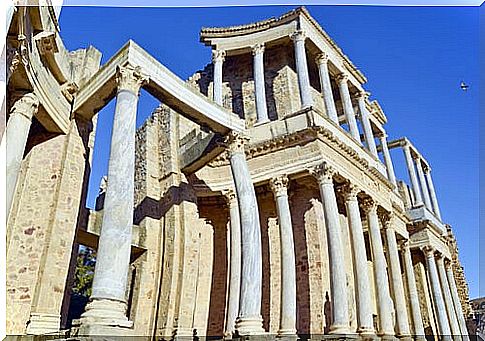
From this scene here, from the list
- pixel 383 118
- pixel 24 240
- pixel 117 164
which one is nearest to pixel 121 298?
pixel 117 164

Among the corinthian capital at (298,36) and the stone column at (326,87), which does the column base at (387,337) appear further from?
the corinthian capital at (298,36)

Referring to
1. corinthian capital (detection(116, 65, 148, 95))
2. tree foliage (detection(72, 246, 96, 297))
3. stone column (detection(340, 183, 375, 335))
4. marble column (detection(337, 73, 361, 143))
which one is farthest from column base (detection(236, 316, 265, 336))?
tree foliage (detection(72, 246, 96, 297))

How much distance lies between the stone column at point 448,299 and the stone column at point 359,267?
7.02 meters

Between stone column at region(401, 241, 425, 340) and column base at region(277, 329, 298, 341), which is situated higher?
stone column at region(401, 241, 425, 340)

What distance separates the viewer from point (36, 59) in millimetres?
7691

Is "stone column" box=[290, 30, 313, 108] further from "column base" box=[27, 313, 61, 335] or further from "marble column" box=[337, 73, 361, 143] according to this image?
"column base" box=[27, 313, 61, 335]

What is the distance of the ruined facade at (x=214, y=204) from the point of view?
24.6 ft

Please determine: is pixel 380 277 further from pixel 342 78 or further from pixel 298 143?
pixel 342 78

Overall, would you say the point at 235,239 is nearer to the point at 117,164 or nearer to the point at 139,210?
the point at 139,210

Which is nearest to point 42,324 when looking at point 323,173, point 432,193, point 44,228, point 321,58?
point 44,228

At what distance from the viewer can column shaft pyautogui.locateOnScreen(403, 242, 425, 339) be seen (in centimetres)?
1431

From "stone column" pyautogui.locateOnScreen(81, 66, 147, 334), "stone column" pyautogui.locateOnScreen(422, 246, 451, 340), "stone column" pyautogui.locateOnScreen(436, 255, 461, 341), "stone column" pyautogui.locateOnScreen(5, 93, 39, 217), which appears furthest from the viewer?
"stone column" pyautogui.locateOnScreen(436, 255, 461, 341)

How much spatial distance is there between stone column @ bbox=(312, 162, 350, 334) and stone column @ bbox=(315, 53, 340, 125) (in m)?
2.92

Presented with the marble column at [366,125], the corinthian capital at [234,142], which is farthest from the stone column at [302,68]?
the marble column at [366,125]
